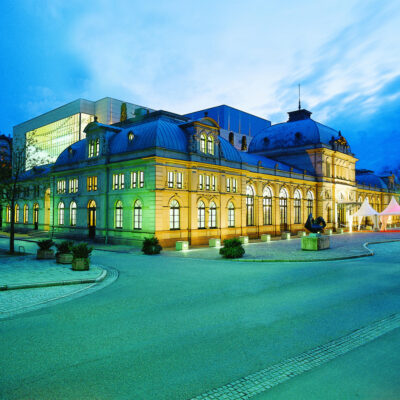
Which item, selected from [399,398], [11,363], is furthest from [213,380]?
[11,363]

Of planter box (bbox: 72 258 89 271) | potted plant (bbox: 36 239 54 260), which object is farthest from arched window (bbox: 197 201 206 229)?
planter box (bbox: 72 258 89 271)

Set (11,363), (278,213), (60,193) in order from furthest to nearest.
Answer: (278,213) → (60,193) → (11,363)

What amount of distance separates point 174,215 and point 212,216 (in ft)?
18.0

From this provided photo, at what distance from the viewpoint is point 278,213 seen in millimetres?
49375

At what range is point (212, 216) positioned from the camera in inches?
1475

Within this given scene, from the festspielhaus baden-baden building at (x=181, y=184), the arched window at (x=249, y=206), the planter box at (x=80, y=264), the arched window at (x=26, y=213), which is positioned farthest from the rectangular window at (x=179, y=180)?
the arched window at (x=26, y=213)

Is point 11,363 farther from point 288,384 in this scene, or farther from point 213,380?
Result: point 288,384

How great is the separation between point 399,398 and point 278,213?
146 feet

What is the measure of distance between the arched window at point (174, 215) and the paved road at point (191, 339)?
1751 cm

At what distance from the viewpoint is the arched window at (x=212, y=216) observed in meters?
37.2

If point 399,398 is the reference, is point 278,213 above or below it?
above

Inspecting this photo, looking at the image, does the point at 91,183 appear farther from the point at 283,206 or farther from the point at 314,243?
the point at 283,206

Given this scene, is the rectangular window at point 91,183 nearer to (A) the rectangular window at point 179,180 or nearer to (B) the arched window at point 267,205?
(A) the rectangular window at point 179,180

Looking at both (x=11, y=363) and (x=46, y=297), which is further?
(x=46, y=297)
